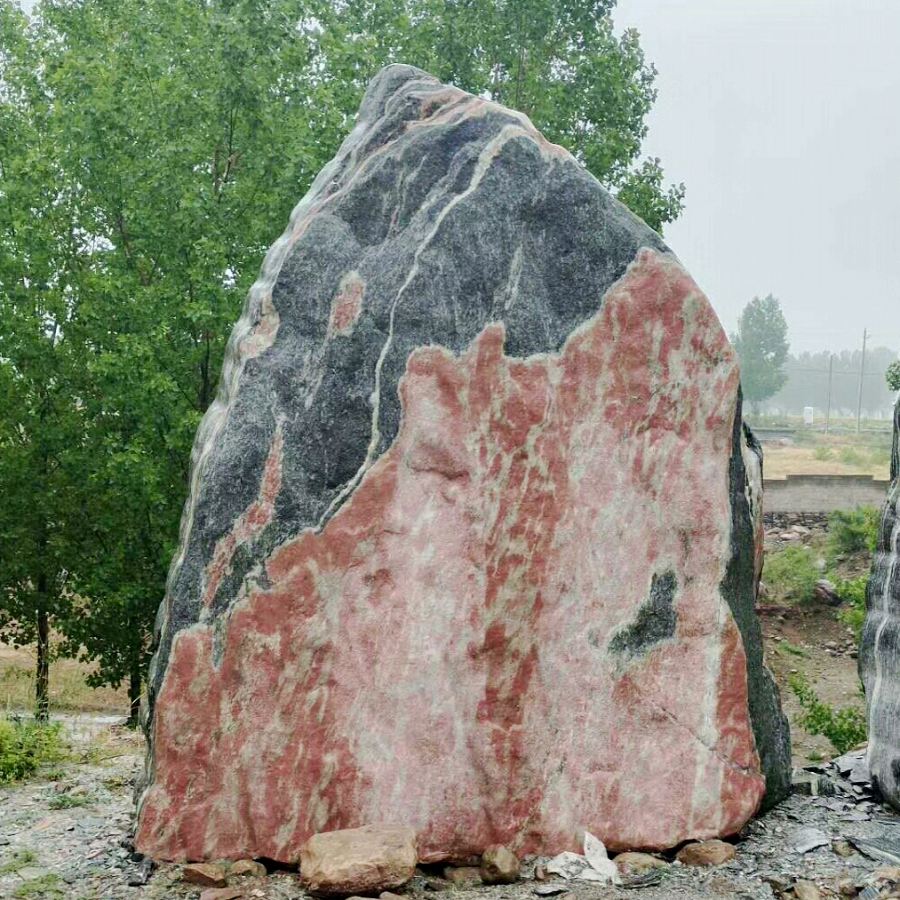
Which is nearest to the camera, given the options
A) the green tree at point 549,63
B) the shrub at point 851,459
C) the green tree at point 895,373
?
the green tree at point 549,63

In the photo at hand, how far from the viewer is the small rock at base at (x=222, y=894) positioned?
4.28 meters

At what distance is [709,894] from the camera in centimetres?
447

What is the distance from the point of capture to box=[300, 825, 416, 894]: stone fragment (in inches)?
168

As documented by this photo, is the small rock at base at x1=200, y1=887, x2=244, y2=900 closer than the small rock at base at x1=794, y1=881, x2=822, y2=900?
Yes

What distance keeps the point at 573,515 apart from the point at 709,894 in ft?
5.21

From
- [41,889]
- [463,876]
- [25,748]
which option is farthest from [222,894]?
[25,748]

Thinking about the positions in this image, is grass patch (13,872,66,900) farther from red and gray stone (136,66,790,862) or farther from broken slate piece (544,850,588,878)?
broken slate piece (544,850,588,878)

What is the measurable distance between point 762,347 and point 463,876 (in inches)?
2101

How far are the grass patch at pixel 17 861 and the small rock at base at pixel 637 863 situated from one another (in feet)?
7.92

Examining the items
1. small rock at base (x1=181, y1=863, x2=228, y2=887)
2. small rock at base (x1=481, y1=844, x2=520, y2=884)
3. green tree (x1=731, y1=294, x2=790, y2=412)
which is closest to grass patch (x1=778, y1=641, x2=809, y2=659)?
small rock at base (x1=481, y1=844, x2=520, y2=884)

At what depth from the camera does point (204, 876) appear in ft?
14.4

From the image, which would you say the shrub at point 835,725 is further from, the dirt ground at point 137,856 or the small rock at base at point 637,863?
the small rock at base at point 637,863

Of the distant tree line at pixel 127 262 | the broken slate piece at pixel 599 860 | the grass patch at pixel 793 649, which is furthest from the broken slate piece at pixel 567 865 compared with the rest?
the grass patch at pixel 793 649

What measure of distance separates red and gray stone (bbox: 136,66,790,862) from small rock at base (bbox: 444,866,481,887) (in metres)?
0.07
